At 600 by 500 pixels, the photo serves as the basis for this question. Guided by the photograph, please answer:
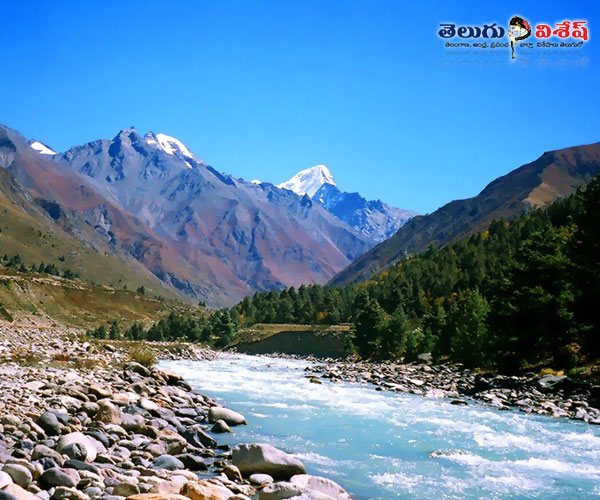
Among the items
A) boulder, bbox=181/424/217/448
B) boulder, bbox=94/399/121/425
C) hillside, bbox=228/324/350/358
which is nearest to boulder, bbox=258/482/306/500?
boulder, bbox=181/424/217/448

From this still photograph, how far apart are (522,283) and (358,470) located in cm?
3267

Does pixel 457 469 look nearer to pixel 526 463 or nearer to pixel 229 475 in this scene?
pixel 526 463

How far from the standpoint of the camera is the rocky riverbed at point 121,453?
11.1 meters

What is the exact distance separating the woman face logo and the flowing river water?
39.8 metres

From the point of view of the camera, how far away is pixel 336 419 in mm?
27547

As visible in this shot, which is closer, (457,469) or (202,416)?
(457,469)

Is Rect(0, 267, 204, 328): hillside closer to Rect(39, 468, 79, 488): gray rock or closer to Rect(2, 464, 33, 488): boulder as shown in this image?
Rect(39, 468, 79, 488): gray rock

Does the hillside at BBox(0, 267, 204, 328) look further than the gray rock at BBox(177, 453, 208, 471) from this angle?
Yes

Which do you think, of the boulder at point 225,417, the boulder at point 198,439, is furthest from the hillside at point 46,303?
the boulder at point 198,439

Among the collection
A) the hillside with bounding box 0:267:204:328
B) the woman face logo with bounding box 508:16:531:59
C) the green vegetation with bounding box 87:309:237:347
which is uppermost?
the woman face logo with bounding box 508:16:531:59

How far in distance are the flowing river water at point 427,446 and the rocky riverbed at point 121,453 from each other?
2.14 metres

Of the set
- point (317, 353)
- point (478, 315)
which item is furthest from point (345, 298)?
point (478, 315)

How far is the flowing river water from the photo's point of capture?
15.8 meters

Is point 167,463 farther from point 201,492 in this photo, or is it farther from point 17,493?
point 17,493
